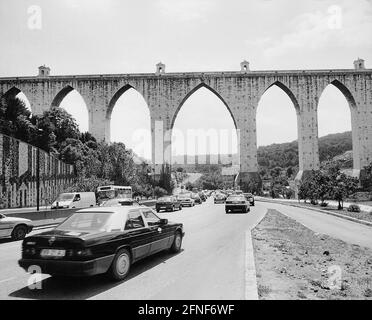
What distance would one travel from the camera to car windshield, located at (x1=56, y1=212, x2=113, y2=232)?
6.58 metres

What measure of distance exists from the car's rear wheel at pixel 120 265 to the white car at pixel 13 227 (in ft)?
24.9

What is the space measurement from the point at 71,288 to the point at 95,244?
0.95m

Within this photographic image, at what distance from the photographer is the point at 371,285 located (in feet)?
20.0

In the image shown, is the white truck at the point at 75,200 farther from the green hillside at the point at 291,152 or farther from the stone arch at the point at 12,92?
Result: the green hillside at the point at 291,152

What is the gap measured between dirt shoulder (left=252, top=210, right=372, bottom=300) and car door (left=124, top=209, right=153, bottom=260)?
2390mm

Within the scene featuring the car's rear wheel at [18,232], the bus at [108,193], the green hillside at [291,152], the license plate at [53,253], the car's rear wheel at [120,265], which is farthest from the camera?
the green hillside at [291,152]

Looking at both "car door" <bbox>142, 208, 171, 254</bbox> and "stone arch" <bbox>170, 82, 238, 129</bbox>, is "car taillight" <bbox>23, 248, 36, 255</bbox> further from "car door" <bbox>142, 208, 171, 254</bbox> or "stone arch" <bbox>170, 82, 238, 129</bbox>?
"stone arch" <bbox>170, 82, 238, 129</bbox>

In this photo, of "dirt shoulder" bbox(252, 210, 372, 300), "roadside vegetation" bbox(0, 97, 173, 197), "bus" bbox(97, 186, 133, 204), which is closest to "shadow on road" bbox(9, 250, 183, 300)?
"dirt shoulder" bbox(252, 210, 372, 300)

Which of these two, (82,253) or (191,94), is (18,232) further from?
(191,94)

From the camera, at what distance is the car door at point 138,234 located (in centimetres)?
687

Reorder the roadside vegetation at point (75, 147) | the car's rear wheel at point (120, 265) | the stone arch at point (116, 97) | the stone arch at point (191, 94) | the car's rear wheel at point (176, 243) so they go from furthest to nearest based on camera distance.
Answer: the stone arch at point (191, 94) < the stone arch at point (116, 97) < the roadside vegetation at point (75, 147) < the car's rear wheel at point (176, 243) < the car's rear wheel at point (120, 265)

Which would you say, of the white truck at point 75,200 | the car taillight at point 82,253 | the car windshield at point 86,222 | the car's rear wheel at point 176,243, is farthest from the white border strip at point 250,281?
the white truck at point 75,200
